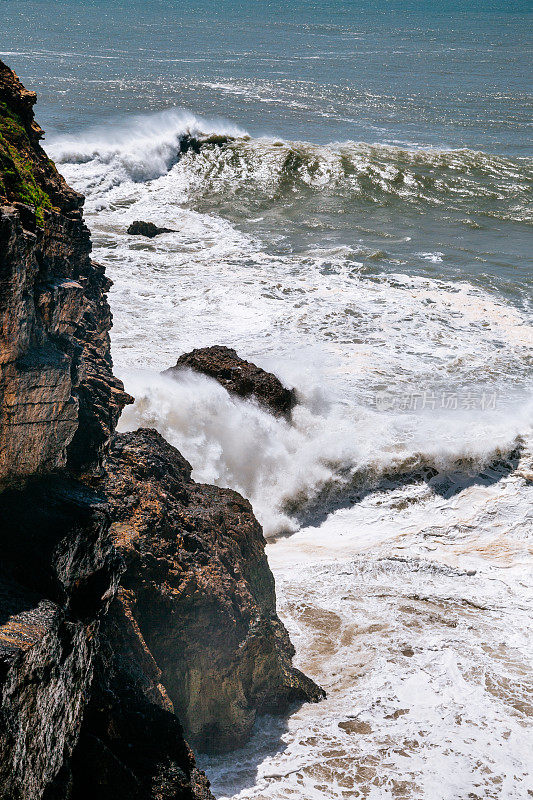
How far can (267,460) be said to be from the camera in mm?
11062

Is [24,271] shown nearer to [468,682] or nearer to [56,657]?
[56,657]

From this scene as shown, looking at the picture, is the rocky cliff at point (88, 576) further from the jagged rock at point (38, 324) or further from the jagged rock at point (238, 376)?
the jagged rock at point (238, 376)

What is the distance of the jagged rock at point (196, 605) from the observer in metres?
5.16

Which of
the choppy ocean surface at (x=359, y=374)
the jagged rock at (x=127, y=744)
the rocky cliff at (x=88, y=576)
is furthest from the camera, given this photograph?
the choppy ocean surface at (x=359, y=374)

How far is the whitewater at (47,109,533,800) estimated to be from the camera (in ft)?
18.9

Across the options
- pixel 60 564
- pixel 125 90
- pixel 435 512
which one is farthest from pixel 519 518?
pixel 125 90

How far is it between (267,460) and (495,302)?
9135mm

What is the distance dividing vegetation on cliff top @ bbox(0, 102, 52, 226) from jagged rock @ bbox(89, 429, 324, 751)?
167 cm

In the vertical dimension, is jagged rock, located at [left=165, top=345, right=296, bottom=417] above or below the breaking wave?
below

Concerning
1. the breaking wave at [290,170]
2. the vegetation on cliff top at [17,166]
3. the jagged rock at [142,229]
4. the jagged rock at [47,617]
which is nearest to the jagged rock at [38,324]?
the vegetation on cliff top at [17,166]

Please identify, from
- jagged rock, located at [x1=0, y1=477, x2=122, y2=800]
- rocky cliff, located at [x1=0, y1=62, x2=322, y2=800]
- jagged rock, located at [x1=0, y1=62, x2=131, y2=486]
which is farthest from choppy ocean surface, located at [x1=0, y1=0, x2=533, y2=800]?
jagged rock, located at [x1=0, y1=62, x2=131, y2=486]

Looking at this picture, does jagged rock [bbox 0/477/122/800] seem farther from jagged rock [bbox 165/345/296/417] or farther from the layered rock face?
jagged rock [bbox 165/345/296/417]

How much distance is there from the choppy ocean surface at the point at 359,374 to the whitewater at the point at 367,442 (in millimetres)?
31

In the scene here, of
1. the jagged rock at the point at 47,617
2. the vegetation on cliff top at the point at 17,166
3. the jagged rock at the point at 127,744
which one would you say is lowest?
the jagged rock at the point at 127,744
